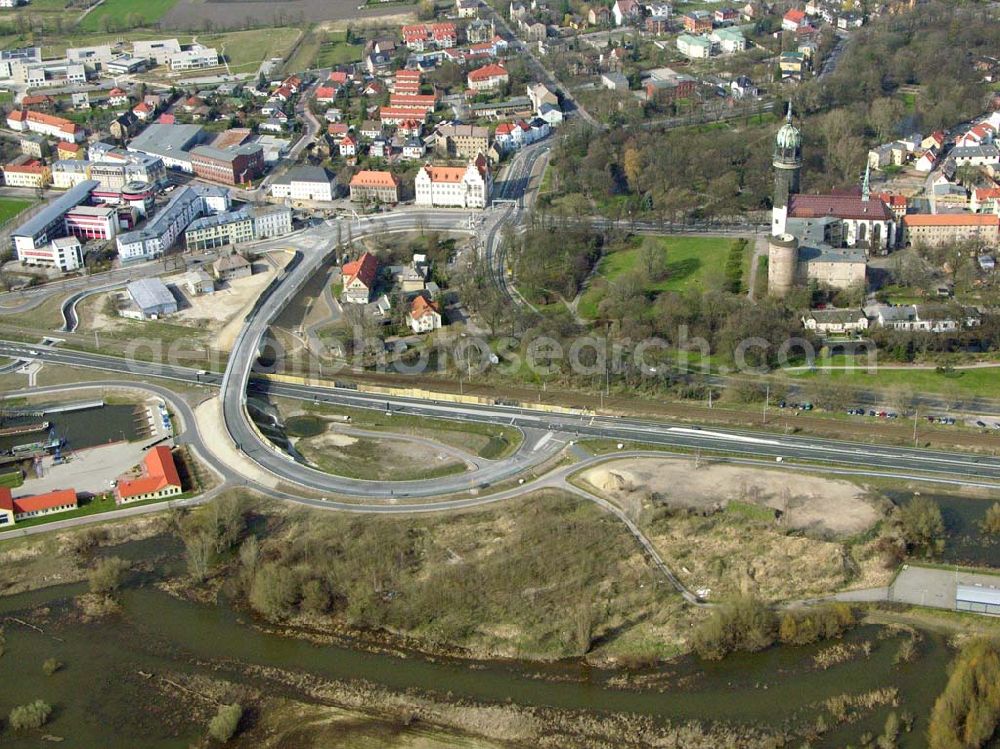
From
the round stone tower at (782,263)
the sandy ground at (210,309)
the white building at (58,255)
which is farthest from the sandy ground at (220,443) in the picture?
the round stone tower at (782,263)

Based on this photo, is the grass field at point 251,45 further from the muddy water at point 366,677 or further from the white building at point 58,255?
the muddy water at point 366,677

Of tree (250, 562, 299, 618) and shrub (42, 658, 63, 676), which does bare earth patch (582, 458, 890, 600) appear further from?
shrub (42, 658, 63, 676)

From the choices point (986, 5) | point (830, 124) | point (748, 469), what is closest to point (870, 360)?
point (748, 469)

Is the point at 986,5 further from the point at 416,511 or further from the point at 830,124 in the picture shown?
the point at 416,511

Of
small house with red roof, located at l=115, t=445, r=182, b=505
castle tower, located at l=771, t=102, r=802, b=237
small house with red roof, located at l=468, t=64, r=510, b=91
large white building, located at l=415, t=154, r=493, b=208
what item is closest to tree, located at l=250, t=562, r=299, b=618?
small house with red roof, located at l=115, t=445, r=182, b=505

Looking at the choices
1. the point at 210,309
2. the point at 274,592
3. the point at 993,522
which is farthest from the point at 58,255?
the point at 993,522

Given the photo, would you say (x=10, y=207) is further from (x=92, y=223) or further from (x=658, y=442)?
(x=658, y=442)
